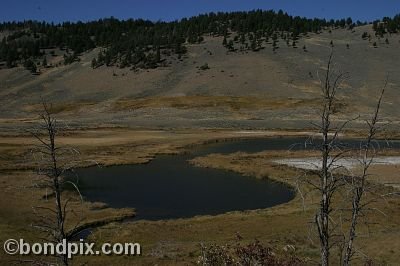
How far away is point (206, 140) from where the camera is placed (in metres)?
91.4

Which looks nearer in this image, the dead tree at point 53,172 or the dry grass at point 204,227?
the dead tree at point 53,172

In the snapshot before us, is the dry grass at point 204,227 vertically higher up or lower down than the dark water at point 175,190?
higher up

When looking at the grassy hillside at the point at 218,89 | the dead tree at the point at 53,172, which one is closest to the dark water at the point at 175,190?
the dead tree at the point at 53,172

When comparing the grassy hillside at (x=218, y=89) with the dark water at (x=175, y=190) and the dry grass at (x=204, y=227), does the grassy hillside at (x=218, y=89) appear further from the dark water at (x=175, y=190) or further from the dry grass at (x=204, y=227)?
the dry grass at (x=204, y=227)

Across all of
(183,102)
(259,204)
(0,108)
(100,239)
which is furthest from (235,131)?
(0,108)

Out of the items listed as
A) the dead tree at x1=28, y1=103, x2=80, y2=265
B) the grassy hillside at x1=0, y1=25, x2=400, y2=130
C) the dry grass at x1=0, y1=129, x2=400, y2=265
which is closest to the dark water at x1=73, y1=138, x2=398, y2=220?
the dry grass at x1=0, y1=129, x2=400, y2=265

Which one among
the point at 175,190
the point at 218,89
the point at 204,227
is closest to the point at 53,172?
the point at 204,227

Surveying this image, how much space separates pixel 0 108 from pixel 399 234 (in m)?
149

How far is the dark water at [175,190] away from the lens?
44181 millimetres

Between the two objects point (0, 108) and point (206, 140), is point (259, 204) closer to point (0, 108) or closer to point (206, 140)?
point (206, 140)

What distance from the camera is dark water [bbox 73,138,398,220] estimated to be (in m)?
44.2

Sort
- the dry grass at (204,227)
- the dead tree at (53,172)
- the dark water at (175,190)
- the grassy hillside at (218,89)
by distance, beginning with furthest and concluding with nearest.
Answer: the grassy hillside at (218,89) < the dark water at (175,190) < the dry grass at (204,227) < the dead tree at (53,172)

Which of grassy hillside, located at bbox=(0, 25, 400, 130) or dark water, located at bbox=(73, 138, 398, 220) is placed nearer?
dark water, located at bbox=(73, 138, 398, 220)

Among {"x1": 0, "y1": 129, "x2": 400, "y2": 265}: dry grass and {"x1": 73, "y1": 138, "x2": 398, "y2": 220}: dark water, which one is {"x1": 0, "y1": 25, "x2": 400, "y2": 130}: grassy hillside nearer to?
{"x1": 73, "y1": 138, "x2": 398, "y2": 220}: dark water
